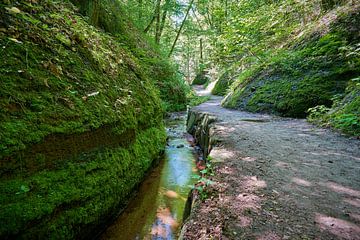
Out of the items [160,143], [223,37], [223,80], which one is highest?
[223,37]

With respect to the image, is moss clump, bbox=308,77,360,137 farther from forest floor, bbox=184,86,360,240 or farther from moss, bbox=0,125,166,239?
moss, bbox=0,125,166,239

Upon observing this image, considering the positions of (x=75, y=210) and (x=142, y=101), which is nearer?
(x=75, y=210)

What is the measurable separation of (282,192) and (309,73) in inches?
251

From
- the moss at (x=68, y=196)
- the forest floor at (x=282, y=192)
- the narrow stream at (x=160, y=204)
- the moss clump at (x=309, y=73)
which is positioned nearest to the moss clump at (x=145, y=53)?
the moss clump at (x=309, y=73)

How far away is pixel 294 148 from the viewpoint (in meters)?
4.16

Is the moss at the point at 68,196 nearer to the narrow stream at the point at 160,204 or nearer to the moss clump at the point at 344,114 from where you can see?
the narrow stream at the point at 160,204

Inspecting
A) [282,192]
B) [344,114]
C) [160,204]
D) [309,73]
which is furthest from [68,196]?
[309,73]

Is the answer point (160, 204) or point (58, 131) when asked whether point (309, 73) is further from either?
point (58, 131)

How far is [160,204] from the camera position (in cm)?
414

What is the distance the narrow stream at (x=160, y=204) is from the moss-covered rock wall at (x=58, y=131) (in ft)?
0.88

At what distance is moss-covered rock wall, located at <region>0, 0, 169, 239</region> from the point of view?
7.54 ft

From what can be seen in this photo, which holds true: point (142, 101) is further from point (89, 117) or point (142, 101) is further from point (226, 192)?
point (226, 192)

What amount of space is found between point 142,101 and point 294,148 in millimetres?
3478

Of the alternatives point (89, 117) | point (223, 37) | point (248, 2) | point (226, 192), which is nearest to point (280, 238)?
point (226, 192)
